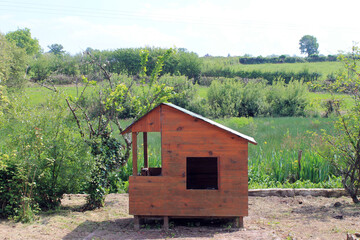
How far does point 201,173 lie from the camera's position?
761 cm

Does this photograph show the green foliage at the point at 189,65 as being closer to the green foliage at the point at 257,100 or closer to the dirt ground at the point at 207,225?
the green foliage at the point at 257,100

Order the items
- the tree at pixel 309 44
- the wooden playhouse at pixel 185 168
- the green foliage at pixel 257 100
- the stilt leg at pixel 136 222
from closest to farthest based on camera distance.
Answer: the wooden playhouse at pixel 185 168 → the stilt leg at pixel 136 222 → the green foliage at pixel 257 100 → the tree at pixel 309 44

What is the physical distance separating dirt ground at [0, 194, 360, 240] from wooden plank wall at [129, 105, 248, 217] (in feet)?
1.30

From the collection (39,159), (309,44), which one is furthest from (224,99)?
(309,44)

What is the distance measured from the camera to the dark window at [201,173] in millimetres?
7582

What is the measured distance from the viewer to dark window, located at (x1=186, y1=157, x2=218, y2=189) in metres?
7.58

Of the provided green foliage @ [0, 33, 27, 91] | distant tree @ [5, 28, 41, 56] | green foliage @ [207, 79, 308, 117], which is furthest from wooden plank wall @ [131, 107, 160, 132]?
distant tree @ [5, 28, 41, 56]

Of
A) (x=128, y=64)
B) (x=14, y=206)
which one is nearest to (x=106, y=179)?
(x=14, y=206)

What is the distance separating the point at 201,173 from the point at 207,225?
132 cm

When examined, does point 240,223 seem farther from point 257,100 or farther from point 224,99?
point 257,100

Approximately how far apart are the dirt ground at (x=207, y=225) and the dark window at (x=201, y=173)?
0.99 meters

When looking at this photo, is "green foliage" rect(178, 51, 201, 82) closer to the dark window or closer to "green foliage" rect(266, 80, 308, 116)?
"green foliage" rect(266, 80, 308, 116)

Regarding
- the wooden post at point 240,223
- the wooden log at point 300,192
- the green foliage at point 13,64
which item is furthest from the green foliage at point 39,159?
the green foliage at point 13,64

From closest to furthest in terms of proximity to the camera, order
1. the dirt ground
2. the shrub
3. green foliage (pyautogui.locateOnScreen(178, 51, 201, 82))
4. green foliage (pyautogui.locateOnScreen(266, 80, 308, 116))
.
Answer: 1. the dirt ground
2. the shrub
3. green foliage (pyautogui.locateOnScreen(266, 80, 308, 116))
4. green foliage (pyautogui.locateOnScreen(178, 51, 201, 82))
